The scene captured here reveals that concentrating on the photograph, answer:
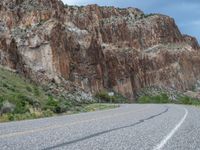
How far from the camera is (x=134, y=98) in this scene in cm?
17825

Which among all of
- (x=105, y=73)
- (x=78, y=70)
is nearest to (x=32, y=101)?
(x=78, y=70)

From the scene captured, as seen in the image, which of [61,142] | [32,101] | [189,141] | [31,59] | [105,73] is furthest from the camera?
[105,73]

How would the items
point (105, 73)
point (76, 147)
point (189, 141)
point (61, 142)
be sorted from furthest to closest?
point (105, 73)
point (189, 141)
point (61, 142)
point (76, 147)

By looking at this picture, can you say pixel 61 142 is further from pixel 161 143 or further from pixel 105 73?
pixel 105 73

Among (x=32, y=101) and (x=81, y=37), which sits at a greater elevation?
(x=81, y=37)

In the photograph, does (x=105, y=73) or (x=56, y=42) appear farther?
(x=105, y=73)

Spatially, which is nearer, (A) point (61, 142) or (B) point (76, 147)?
(B) point (76, 147)

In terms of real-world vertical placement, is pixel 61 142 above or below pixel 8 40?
below

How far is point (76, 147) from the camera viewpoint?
1121 cm

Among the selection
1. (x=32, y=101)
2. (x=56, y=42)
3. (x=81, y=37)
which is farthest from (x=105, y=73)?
(x=32, y=101)

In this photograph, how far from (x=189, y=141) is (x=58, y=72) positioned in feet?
394

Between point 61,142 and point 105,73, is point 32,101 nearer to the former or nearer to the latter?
point 61,142

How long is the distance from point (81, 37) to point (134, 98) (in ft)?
111

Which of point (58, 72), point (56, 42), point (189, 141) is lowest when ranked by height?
point (189, 141)
